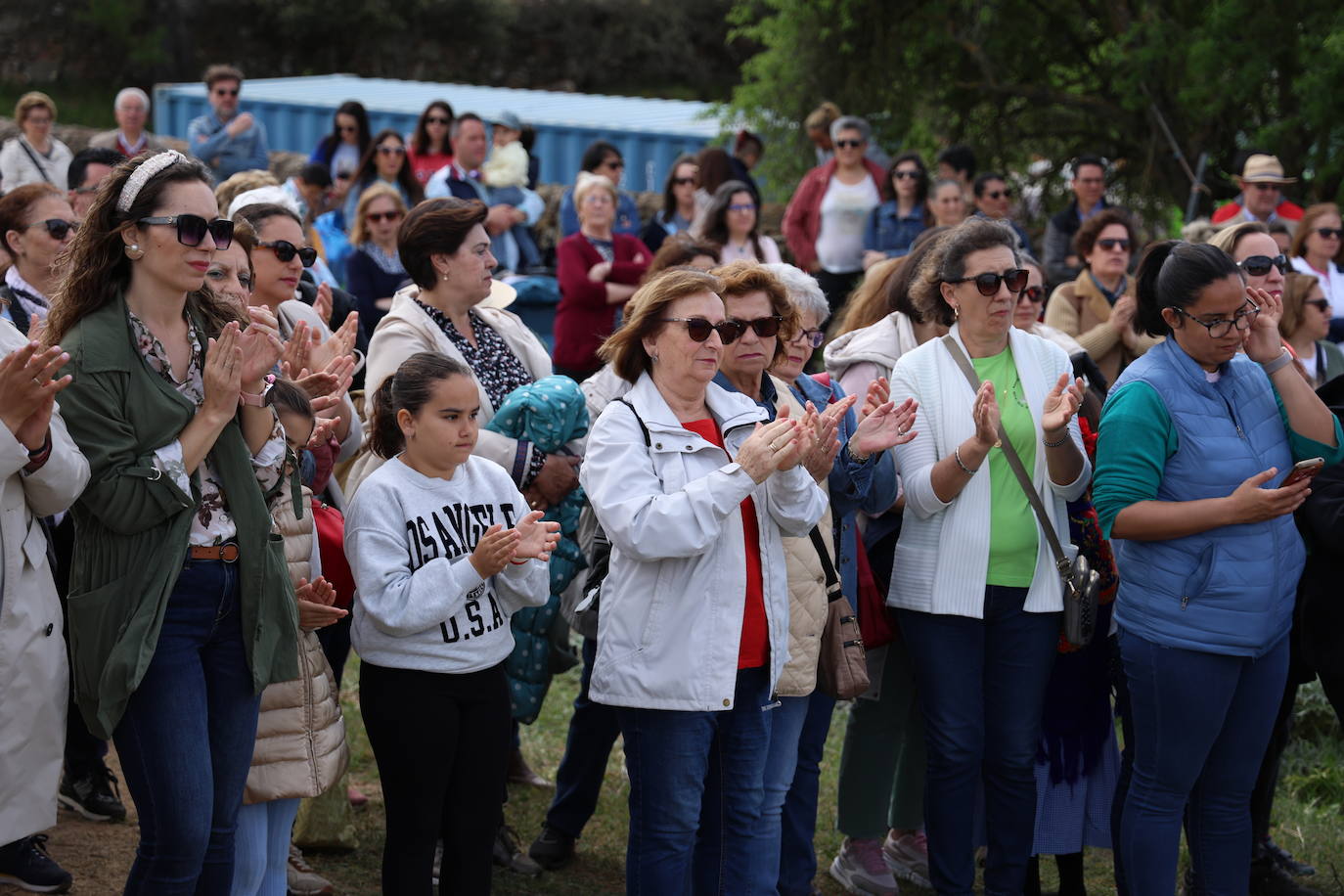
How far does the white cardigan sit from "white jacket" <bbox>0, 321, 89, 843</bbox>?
2.41 m

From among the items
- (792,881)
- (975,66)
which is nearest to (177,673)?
(792,881)

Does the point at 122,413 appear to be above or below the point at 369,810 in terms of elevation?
above

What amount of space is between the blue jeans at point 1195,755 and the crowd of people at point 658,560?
12 millimetres

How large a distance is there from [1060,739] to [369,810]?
2.52m

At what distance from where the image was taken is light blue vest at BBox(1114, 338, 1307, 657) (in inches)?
164

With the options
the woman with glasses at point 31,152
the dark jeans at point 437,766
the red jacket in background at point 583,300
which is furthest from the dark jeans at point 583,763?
the woman with glasses at point 31,152

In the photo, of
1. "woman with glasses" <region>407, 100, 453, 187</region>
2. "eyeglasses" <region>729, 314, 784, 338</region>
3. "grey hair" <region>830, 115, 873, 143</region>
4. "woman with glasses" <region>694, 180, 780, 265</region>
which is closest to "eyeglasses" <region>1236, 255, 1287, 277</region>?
"eyeglasses" <region>729, 314, 784, 338</region>

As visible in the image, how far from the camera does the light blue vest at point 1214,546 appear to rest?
4.17 metres

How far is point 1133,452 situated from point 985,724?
99 centimetres

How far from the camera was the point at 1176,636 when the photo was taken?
13.8 feet

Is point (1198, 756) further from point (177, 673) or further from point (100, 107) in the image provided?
point (100, 107)

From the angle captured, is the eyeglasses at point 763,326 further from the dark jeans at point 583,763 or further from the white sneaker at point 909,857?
the white sneaker at point 909,857

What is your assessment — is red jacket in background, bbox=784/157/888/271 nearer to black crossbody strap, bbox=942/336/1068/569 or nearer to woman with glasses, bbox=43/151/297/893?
black crossbody strap, bbox=942/336/1068/569

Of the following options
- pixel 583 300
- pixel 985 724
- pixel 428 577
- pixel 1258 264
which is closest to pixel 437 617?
pixel 428 577
